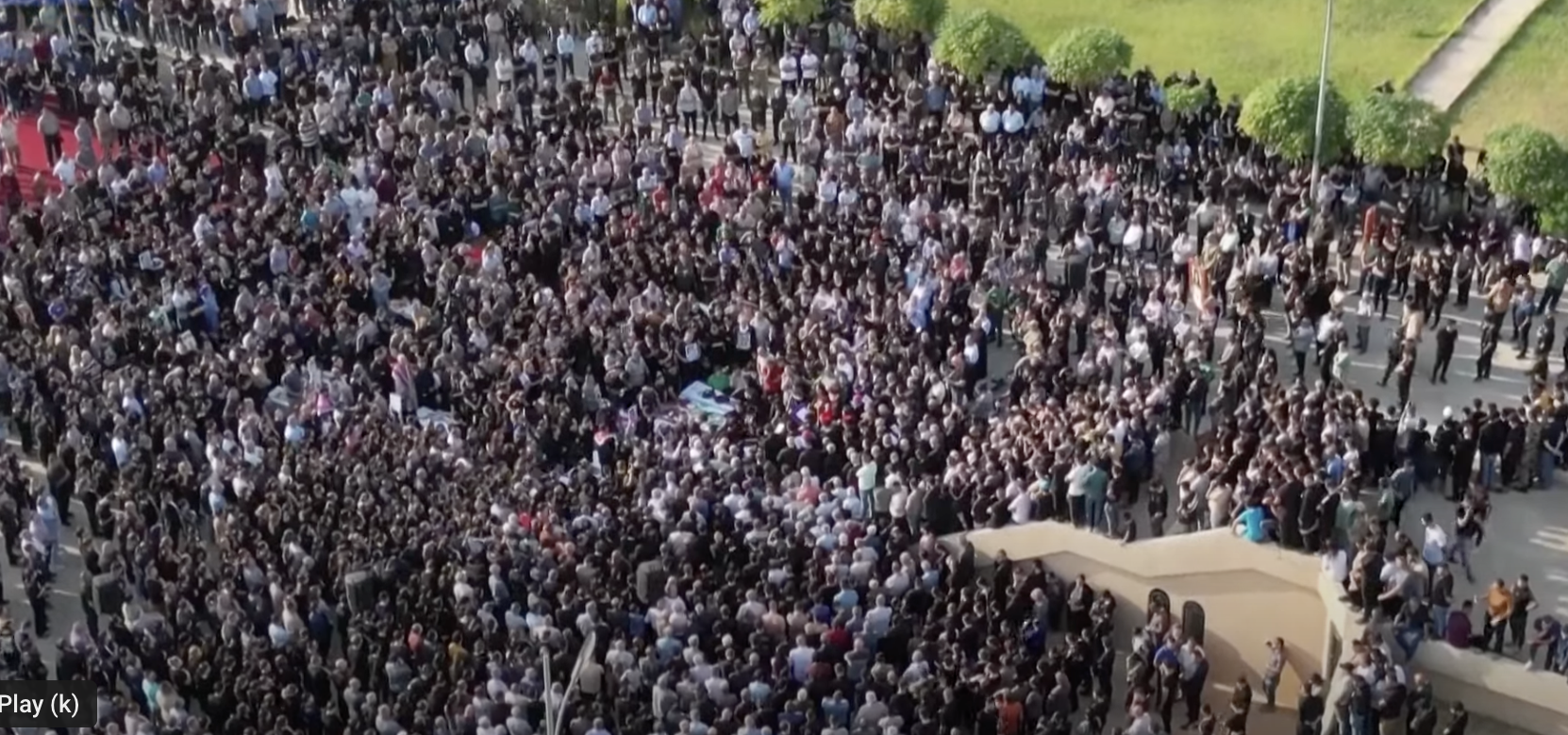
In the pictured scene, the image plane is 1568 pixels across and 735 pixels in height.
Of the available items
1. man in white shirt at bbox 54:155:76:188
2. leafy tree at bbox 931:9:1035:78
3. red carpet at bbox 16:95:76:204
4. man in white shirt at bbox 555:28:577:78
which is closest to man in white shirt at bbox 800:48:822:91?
leafy tree at bbox 931:9:1035:78

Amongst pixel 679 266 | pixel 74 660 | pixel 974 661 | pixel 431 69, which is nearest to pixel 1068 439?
pixel 974 661

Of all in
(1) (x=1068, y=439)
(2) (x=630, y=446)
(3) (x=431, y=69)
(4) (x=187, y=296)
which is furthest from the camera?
(3) (x=431, y=69)

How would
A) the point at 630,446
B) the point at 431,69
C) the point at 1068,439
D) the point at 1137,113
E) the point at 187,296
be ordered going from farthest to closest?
the point at 431,69 < the point at 1137,113 < the point at 187,296 < the point at 630,446 < the point at 1068,439

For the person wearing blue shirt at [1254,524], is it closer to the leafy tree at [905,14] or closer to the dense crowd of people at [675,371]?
the dense crowd of people at [675,371]

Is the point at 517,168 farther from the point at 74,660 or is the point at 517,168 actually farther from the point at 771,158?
the point at 74,660

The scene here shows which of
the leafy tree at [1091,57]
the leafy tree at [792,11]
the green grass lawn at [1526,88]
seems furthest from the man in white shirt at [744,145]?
the green grass lawn at [1526,88]

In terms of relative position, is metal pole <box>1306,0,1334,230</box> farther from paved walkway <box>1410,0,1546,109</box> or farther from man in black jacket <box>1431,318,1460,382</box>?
paved walkway <box>1410,0,1546,109</box>
